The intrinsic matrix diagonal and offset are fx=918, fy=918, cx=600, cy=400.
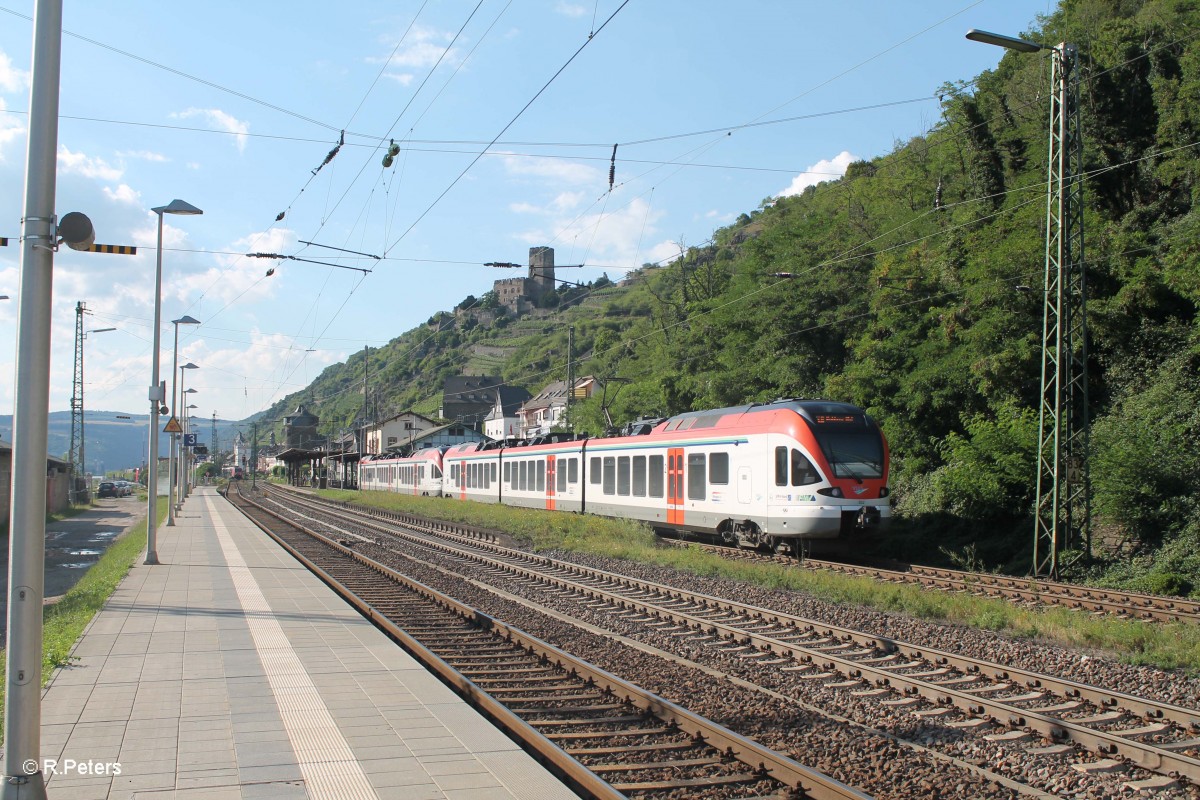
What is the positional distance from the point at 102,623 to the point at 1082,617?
12.0m

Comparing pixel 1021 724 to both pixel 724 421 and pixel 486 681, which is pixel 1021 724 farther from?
pixel 724 421

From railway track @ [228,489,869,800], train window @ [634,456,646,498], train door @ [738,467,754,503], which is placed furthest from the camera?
train window @ [634,456,646,498]

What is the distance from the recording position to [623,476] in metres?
24.7

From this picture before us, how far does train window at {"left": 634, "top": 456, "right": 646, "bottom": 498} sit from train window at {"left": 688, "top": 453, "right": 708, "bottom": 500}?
2.46 meters

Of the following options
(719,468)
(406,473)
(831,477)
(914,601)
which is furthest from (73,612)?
(406,473)

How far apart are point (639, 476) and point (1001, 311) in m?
11.0

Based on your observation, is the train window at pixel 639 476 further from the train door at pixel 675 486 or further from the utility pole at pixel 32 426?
the utility pole at pixel 32 426

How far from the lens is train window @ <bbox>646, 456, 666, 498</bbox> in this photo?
22594 millimetres

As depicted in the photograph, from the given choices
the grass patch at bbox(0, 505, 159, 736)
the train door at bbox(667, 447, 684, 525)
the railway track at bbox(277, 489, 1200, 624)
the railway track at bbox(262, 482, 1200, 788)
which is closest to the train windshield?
the railway track at bbox(277, 489, 1200, 624)

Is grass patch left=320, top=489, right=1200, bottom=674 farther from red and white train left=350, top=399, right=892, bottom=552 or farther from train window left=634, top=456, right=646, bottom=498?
red and white train left=350, top=399, right=892, bottom=552

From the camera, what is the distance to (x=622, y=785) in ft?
18.6

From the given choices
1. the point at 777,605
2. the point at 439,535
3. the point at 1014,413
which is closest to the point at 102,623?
the point at 777,605
